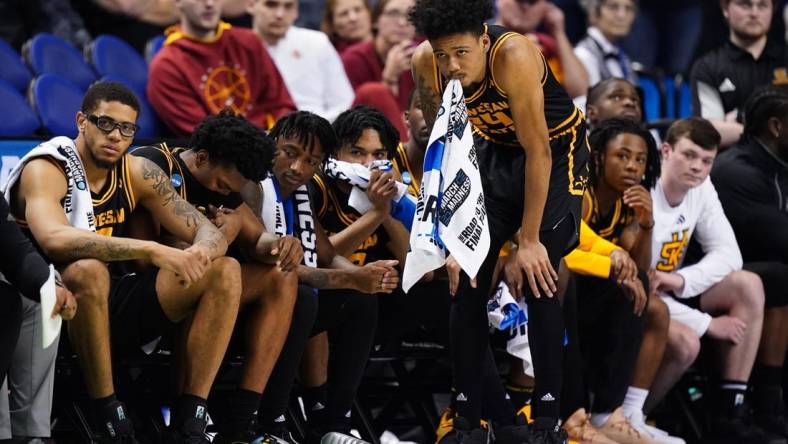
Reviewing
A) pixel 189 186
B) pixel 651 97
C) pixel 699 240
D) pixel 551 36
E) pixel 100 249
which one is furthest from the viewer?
pixel 651 97

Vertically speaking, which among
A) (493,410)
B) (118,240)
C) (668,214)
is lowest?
(493,410)

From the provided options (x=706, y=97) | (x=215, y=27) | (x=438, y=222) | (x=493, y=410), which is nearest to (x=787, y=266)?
(x=706, y=97)

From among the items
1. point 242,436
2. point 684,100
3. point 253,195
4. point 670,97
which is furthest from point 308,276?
point 684,100

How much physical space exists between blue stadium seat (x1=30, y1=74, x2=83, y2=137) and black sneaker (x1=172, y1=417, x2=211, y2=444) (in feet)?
6.22

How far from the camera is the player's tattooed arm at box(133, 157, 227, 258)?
476cm

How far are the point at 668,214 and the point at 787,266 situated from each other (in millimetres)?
684

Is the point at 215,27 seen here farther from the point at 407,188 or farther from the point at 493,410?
the point at 493,410

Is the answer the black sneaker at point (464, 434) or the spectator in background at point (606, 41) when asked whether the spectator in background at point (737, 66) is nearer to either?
the spectator in background at point (606, 41)

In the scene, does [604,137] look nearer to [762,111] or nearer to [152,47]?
[762,111]

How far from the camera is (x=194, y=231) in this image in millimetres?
4746

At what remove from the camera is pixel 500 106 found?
4551 mm

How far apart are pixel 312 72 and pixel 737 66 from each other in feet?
8.11

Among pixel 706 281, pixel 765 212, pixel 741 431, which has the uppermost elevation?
pixel 765 212

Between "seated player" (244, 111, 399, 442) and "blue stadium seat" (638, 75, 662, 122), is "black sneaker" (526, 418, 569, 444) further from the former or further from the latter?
A: "blue stadium seat" (638, 75, 662, 122)
